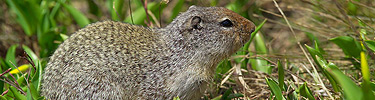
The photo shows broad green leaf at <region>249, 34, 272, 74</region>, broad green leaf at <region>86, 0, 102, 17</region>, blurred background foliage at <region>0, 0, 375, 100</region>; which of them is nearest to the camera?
blurred background foliage at <region>0, 0, 375, 100</region>

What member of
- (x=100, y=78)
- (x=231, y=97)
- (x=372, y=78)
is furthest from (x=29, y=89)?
(x=372, y=78)

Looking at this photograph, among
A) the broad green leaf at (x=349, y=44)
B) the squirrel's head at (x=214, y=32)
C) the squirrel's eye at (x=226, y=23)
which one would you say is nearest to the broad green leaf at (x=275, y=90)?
the squirrel's head at (x=214, y=32)

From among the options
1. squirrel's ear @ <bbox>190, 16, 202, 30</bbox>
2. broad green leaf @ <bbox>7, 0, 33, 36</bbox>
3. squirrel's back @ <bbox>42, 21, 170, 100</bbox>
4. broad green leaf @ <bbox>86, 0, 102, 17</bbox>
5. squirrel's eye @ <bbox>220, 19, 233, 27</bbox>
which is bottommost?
squirrel's eye @ <bbox>220, 19, 233, 27</bbox>

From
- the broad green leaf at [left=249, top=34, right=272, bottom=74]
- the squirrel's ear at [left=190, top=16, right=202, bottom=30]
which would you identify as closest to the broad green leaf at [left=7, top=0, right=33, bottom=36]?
the squirrel's ear at [left=190, top=16, right=202, bottom=30]

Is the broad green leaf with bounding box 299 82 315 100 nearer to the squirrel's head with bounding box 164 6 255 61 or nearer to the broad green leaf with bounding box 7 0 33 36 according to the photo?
the squirrel's head with bounding box 164 6 255 61

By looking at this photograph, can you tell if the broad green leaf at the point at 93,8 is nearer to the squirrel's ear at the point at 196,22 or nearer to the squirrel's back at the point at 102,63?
the squirrel's back at the point at 102,63

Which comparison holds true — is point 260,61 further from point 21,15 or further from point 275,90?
point 21,15

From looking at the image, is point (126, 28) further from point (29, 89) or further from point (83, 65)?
point (29, 89)
